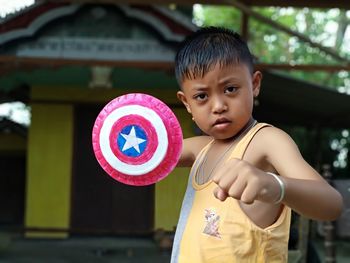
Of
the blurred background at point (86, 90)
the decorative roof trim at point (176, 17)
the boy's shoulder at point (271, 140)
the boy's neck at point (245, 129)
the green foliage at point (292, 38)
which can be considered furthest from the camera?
the green foliage at point (292, 38)

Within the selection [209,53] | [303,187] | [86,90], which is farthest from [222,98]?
[86,90]

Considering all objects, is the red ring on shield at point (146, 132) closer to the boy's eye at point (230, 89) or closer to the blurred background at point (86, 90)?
the boy's eye at point (230, 89)

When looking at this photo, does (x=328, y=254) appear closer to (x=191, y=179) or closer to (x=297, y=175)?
(x=191, y=179)

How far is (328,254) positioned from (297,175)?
3.33 metres

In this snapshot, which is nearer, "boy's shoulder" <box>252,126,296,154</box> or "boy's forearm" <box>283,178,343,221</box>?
"boy's forearm" <box>283,178,343,221</box>

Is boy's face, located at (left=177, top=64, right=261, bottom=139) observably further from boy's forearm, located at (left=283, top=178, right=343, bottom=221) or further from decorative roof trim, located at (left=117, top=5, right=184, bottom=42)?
decorative roof trim, located at (left=117, top=5, right=184, bottom=42)

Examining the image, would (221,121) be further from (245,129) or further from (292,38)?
(292,38)

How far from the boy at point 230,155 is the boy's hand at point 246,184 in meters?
0.15

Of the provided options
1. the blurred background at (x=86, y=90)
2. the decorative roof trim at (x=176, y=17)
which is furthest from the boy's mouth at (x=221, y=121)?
the decorative roof trim at (x=176, y=17)

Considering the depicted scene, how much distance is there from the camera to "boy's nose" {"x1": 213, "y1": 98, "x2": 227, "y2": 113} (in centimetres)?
133

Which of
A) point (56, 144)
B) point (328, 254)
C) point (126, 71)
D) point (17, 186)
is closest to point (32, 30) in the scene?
point (126, 71)

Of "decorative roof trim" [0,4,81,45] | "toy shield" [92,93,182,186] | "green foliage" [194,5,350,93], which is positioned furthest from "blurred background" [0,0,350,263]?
"green foliage" [194,5,350,93]

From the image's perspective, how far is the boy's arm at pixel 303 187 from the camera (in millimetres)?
1104

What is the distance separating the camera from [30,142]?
788 cm
